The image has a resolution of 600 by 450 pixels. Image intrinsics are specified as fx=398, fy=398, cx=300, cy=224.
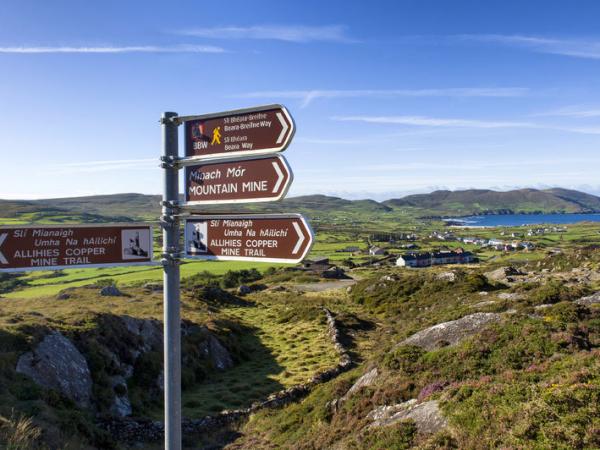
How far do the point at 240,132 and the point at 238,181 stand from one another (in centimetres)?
60

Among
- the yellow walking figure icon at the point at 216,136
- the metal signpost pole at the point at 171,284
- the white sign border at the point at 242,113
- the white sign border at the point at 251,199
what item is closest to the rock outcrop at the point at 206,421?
the metal signpost pole at the point at 171,284

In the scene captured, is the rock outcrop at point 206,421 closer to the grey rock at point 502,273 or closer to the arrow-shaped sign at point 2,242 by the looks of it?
the arrow-shaped sign at point 2,242

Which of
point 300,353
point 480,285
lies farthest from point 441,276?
point 300,353

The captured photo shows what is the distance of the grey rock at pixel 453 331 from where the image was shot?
16344mm

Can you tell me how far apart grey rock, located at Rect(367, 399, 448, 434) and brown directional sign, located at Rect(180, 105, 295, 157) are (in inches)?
312

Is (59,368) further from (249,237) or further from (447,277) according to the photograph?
(447,277)

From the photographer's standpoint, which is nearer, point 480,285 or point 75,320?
point 75,320

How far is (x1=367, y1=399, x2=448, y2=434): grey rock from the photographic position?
9320 millimetres

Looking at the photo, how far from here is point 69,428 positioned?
40.9 ft

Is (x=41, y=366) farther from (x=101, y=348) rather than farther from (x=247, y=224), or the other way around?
(x=247, y=224)

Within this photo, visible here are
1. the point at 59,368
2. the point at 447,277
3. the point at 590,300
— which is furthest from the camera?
the point at 447,277

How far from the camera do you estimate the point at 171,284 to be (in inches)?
176

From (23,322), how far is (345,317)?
26935 millimetres

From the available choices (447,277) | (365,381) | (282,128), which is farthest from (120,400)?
(447,277)
